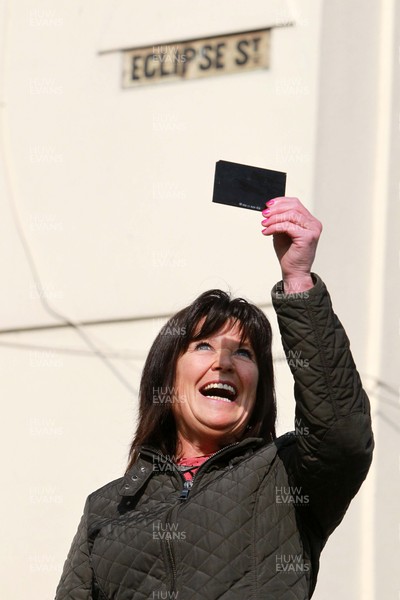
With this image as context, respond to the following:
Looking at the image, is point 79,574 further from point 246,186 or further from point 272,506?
point 246,186

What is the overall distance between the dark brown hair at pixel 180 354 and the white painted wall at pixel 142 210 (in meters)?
2.46

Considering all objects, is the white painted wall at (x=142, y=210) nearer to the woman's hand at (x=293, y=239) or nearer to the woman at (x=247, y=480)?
the woman at (x=247, y=480)

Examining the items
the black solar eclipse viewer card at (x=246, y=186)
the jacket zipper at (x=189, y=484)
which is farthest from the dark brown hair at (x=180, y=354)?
the black solar eclipse viewer card at (x=246, y=186)

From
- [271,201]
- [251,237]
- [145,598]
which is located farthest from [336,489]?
[251,237]

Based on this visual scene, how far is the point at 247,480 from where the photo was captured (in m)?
2.82

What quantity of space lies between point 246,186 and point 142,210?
3618 millimetres

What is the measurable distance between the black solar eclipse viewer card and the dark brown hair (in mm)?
448

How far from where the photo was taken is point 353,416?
8.71 ft

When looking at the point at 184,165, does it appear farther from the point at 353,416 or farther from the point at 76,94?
the point at 353,416

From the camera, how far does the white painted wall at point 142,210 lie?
19.8ft

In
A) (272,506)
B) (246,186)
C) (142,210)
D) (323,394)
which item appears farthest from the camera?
(142,210)

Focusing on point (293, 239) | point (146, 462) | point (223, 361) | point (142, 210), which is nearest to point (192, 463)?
point (146, 462)

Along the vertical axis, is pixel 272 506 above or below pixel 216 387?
below

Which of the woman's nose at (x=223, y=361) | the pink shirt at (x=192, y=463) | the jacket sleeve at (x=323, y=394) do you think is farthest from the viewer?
the woman's nose at (x=223, y=361)
